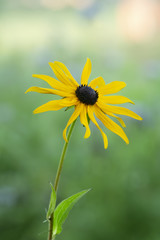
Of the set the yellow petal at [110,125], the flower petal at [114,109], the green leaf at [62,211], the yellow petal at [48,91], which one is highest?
the yellow petal at [48,91]

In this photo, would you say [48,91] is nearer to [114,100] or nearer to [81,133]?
[114,100]

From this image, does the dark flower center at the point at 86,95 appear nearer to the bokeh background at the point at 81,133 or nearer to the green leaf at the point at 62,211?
the green leaf at the point at 62,211

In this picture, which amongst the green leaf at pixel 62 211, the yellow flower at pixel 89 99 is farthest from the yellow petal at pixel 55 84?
the green leaf at pixel 62 211

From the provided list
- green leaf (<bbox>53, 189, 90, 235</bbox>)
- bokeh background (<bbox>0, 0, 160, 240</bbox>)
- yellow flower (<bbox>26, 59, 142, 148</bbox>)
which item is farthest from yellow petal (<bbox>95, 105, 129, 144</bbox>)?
bokeh background (<bbox>0, 0, 160, 240</bbox>)

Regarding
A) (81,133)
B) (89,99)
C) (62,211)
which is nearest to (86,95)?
(89,99)

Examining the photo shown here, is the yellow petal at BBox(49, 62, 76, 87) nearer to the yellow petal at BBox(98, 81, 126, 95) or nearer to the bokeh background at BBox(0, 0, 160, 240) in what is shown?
the yellow petal at BBox(98, 81, 126, 95)

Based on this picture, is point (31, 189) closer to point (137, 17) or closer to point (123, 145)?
point (123, 145)
